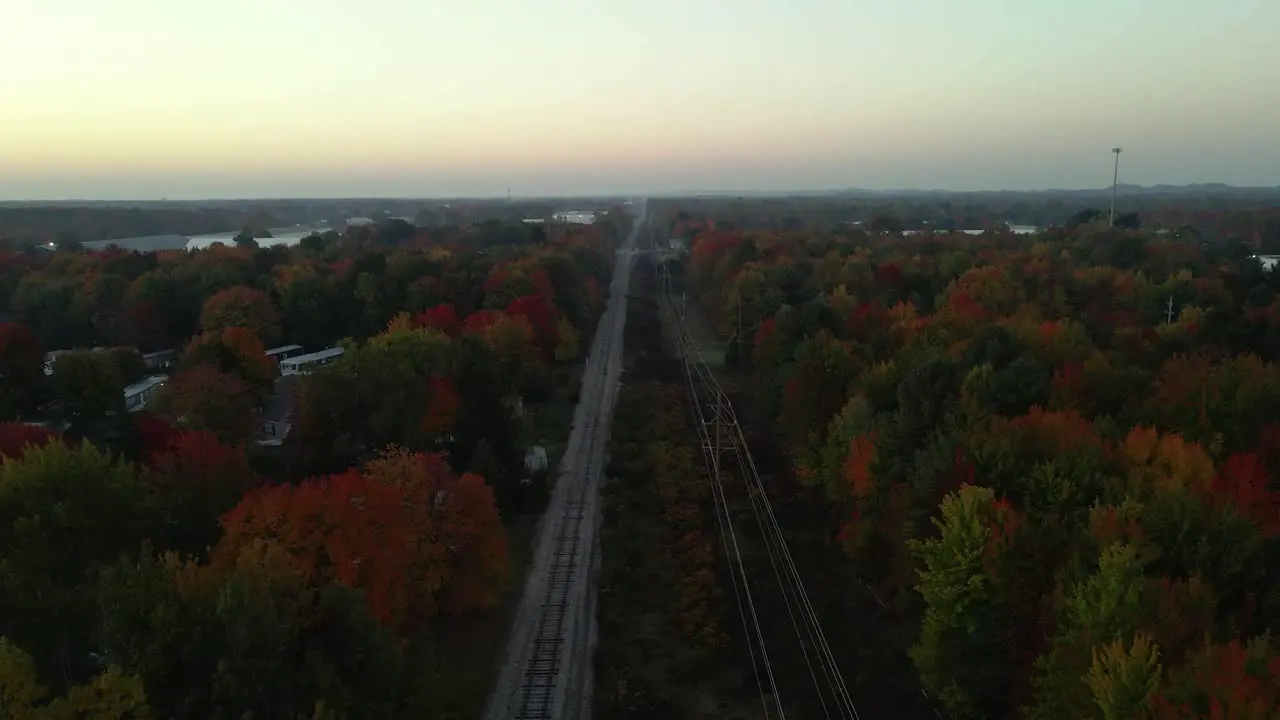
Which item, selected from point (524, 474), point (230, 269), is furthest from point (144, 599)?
point (230, 269)

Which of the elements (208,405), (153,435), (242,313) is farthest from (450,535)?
(242,313)

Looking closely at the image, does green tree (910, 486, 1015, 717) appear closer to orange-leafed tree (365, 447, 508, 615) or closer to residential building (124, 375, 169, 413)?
orange-leafed tree (365, 447, 508, 615)

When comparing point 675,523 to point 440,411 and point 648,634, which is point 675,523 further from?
point 440,411

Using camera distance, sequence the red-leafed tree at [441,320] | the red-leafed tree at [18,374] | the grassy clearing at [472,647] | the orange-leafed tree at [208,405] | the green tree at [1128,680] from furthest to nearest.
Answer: the red-leafed tree at [441,320]
the red-leafed tree at [18,374]
the orange-leafed tree at [208,405]
the grassy clearing at [472,647]
the green tree at [1128,680]

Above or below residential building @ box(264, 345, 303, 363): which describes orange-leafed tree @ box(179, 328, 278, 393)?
above

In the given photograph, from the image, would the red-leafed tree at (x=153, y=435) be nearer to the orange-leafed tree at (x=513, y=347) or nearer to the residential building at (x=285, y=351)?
the orange-leafed tree at (x=513, y=347)

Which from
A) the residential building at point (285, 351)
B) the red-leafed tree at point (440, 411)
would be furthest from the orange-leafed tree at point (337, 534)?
the residential building at point (285, 351)

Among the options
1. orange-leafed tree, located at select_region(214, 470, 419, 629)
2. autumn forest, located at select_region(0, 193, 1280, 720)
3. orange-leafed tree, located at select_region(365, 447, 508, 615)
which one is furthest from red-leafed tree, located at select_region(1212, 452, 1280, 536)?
orange-leafed tree, located at select_region(214, 470, 419, 629)
